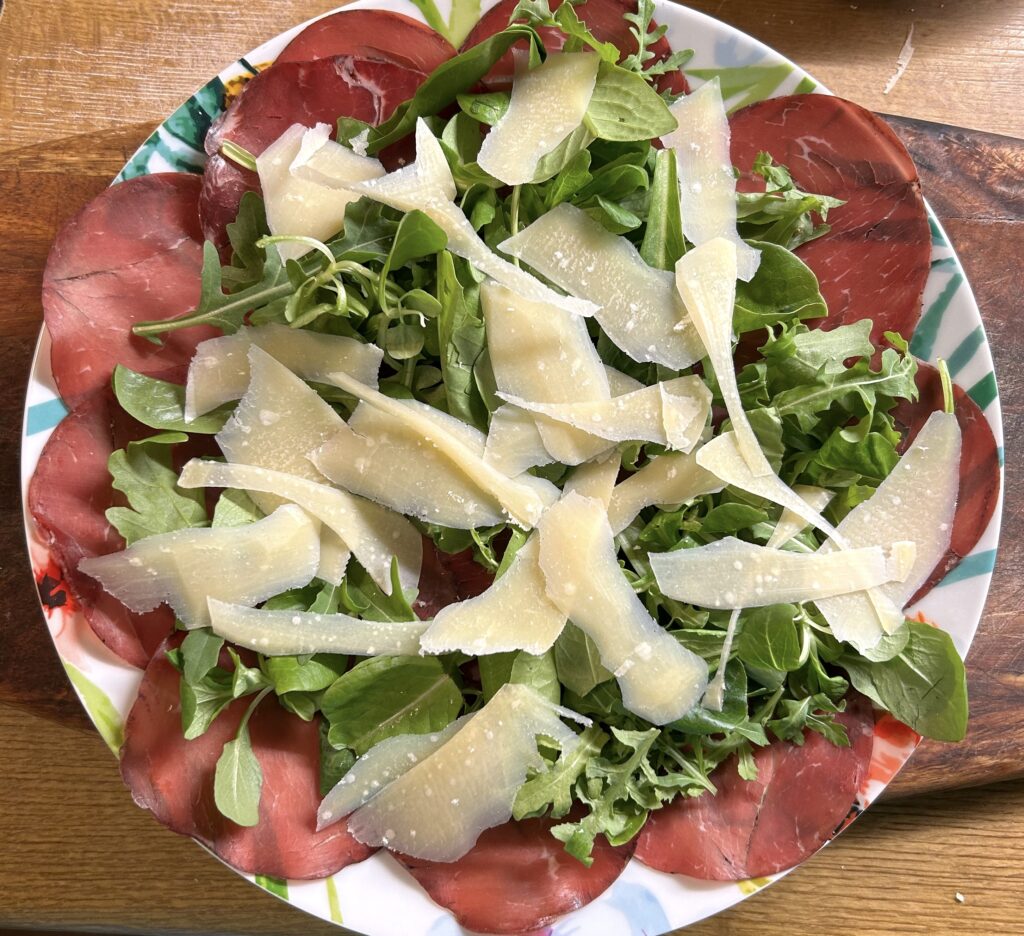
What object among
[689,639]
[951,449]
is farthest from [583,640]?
[951,449]

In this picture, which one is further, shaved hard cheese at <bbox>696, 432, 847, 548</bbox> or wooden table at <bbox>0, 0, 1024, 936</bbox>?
wooden table at <bbox>0, 0, 1024, 936</bbox>

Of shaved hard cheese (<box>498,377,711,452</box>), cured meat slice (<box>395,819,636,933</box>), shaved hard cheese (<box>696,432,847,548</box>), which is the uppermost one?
shaved hard cheese (<box>498,377,711,452</box>)

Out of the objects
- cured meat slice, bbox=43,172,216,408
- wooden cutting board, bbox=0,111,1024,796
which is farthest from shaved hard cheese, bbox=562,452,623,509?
wooden cutting board, bbox=0,111,1024,796

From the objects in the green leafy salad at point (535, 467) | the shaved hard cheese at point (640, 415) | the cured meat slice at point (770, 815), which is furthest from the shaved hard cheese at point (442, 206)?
the cured meat slice at point (770, 815)

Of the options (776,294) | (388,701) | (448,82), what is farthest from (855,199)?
(388,701)

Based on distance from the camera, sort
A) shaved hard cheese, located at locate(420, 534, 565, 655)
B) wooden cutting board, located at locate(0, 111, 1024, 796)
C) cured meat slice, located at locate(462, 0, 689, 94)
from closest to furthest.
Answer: shaved hard cheese, located at locate(420, 534, 565, 655) → cured meat slice, located at locate(462, 0, 689, 94) → wooden cutting board, located at locate(0, 111, 1024, 796)

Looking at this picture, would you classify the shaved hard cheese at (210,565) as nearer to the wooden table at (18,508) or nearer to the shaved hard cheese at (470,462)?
the shaved hard cheese at (470,462)

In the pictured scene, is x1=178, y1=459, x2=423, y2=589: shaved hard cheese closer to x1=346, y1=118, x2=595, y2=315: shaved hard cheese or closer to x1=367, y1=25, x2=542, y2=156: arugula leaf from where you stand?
x1=346, y1=118, x2=595, y2=315: shaved hard cheese
